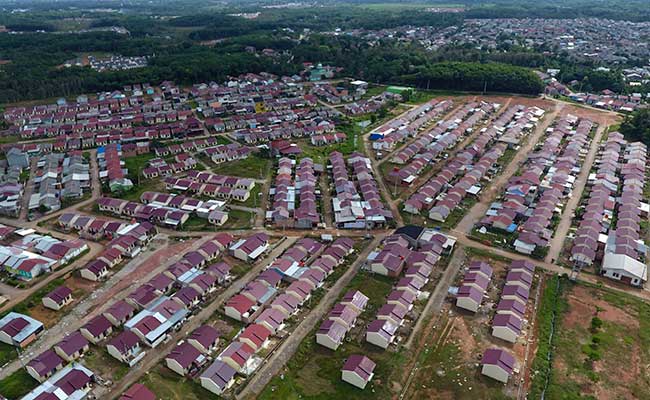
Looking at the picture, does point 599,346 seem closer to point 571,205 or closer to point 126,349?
point 571,205

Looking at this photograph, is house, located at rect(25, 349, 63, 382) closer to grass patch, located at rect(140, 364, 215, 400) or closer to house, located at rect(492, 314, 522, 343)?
grass patch, located at rect(140, 364, 215, 400)

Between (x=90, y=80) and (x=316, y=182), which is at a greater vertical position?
(x=90, y=80)

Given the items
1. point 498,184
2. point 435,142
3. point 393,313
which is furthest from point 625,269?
point 435,142

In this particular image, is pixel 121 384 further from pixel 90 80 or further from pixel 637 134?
pixel 90 80

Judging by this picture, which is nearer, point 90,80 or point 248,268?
point 248,268

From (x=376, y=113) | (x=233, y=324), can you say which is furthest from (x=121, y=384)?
(x=376, y=113)

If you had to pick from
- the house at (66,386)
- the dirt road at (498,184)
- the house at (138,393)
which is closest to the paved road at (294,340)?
the house at (138,393)

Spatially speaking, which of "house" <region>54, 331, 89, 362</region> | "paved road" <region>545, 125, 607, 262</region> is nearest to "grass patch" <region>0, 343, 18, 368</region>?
"house" <region>54, 331, 89, 362</region>

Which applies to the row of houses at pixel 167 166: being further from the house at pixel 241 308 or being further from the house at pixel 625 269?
the house at pixel 625 269
